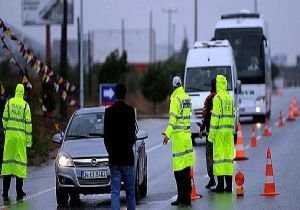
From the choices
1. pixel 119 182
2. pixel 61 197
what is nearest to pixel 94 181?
pixel 61 197

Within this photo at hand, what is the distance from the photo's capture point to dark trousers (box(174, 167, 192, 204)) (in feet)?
53.9

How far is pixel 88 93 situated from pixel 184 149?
46.2 meters

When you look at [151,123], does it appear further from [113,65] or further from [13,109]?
[13,109]

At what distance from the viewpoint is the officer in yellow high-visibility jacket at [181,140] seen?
16328 millimetres

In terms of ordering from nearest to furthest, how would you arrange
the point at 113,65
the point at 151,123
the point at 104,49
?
the point at 151,123, the point at 113,65, the point at 104,49

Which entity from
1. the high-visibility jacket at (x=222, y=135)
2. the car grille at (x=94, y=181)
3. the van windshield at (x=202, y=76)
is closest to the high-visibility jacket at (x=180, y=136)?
the car grille at (x=94, y=181)

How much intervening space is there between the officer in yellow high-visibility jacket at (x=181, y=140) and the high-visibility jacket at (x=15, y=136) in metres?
3.40

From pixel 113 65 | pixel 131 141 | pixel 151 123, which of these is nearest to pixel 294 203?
pixel 131 141

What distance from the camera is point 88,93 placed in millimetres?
62312

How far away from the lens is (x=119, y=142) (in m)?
13.9

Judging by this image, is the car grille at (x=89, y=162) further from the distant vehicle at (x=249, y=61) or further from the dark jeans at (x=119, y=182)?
the distant vehicle at (x=249, y=61)

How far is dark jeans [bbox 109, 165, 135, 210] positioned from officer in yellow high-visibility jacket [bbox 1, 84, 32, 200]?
4828mm

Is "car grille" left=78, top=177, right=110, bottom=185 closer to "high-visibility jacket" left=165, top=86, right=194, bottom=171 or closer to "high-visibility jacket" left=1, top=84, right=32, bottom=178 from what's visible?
"high-visibility jacket" left=165, top=86, right=194, bottom=171

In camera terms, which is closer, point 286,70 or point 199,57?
point 199,57
